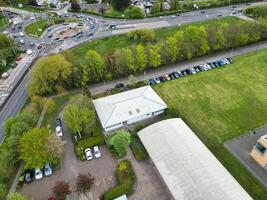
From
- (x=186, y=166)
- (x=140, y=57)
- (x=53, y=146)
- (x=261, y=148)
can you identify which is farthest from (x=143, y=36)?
(x=186, y=166)

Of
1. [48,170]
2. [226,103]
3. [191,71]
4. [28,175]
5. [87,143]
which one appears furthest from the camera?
[191,71]

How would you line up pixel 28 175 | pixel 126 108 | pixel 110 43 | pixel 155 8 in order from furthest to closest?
1. pixel 155 8
2. pixel 110 43
3. pixel 126 108
4. pixel 28 175

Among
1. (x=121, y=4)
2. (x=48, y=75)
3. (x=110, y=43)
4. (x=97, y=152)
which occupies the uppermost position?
(x=121, y=4)

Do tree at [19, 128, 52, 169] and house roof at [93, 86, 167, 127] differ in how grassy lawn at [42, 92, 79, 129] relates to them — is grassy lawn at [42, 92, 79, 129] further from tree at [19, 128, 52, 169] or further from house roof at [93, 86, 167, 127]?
tree at [19, 128, 52, 169]

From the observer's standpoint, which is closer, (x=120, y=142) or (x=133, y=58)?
(x=120, y=142)

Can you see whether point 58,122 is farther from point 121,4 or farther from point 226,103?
point 121,4

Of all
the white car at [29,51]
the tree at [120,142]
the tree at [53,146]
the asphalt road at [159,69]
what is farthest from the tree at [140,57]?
the white car at [29,51]

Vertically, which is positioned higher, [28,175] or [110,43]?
[110,43]
